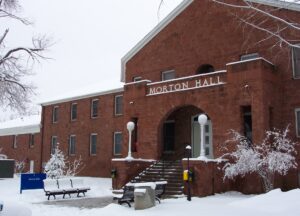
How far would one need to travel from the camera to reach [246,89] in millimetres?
19438

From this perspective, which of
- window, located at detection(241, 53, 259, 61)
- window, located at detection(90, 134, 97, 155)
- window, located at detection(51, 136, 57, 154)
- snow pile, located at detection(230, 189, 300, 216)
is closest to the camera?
snow pile, located at detection(230, 189, 300, 216)

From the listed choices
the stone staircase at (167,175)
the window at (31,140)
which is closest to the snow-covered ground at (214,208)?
the stone staircase at (167,175)

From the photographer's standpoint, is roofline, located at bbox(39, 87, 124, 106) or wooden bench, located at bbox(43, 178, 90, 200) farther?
roofline, located at bbox(39, 87, 124, 106)

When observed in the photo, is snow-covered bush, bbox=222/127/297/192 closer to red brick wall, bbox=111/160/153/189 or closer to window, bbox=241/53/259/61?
window, bbox=241/53/259/61

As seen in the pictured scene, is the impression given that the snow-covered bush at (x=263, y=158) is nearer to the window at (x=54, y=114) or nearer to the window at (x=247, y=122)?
the window at (x=247, y=122)

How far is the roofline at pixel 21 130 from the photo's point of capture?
4256 centimetres

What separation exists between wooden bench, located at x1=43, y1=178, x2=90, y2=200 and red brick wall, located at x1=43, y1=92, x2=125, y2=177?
10664mm

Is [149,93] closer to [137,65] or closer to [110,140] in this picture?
[137,65]

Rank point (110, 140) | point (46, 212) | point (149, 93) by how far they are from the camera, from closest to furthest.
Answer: point (46, 212)
point (149, 93)
point (110, 140)

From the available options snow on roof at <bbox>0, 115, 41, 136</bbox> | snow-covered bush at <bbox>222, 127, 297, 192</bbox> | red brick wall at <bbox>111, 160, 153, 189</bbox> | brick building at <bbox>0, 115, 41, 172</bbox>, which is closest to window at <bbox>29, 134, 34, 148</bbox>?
brick building at <bbox>0, 115, 41, 172</bbox>

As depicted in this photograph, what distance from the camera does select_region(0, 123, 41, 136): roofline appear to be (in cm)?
4256

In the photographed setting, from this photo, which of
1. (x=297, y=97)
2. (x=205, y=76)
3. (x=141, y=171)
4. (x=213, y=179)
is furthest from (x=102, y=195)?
(x=297, y=97)

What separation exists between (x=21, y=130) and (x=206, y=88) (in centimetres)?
2982

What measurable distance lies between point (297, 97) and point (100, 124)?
1763 centimetres
